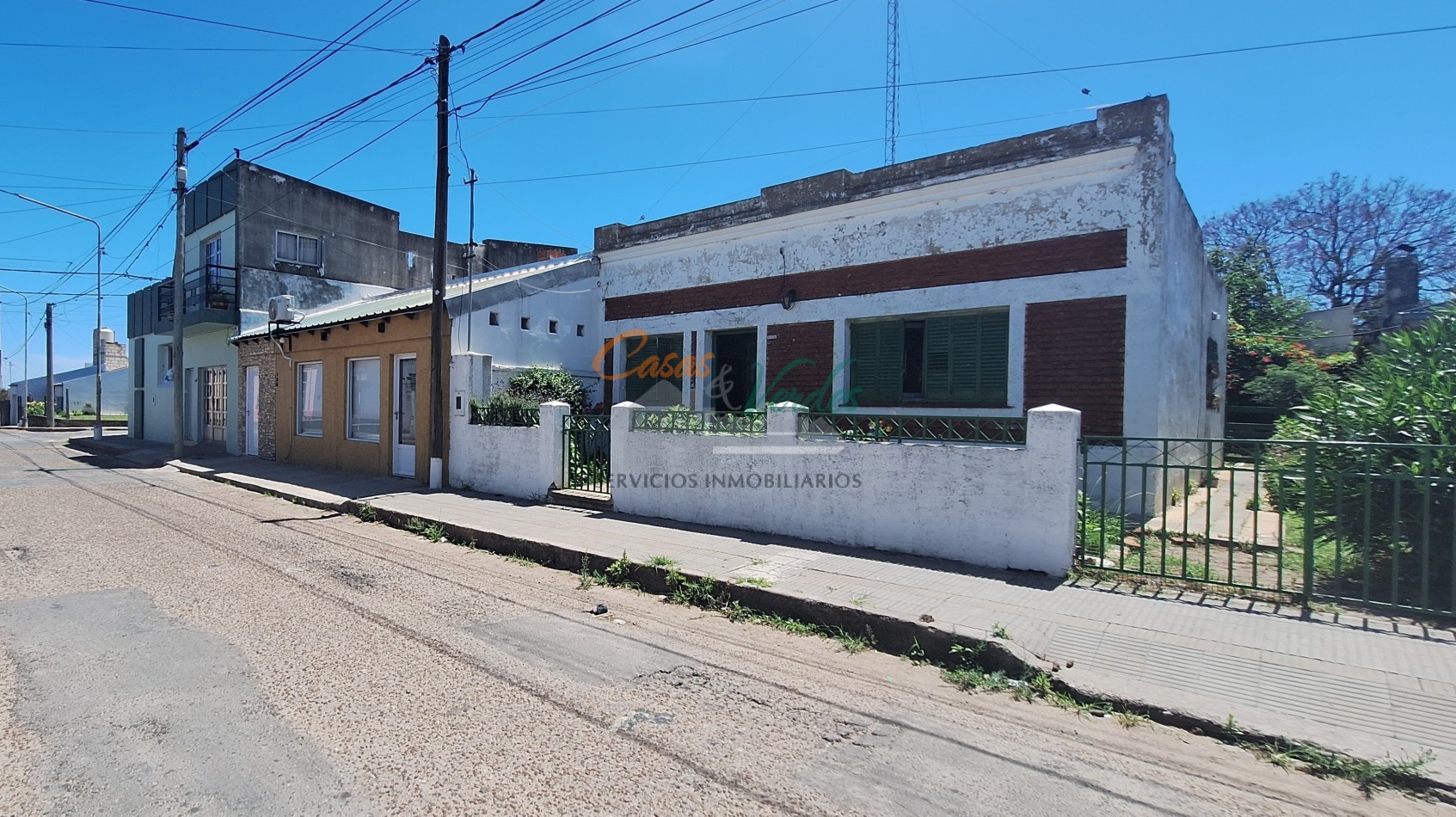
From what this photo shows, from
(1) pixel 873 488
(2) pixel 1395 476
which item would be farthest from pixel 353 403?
(2) pixel 1395 476

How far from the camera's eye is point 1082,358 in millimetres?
8953

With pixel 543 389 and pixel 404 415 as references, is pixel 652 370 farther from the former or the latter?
pixel 404 415

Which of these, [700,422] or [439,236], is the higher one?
[439,236]

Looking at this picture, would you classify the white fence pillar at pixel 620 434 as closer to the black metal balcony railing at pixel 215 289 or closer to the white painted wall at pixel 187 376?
the black metal balcony railing at pixel 215 289

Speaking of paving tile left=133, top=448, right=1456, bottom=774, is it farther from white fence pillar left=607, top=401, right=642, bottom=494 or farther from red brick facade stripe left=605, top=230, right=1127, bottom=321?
red brick facade stripe left=605, top=230, right=1127, bottom=321

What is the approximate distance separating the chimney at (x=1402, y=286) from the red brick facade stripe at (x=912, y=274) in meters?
20.3

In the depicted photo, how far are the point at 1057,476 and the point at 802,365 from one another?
595 centimetres

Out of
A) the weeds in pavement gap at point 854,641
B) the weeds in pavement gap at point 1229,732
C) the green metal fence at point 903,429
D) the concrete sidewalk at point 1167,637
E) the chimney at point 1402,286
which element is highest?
the chimney at point 1402,286

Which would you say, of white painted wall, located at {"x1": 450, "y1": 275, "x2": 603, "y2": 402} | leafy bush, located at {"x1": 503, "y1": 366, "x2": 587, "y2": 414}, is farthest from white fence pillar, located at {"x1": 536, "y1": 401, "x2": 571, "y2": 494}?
white painted wall, located at {"x1": 450, "y1": 275, "x2": 603, "y2": 402}

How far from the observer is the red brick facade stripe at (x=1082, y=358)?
8680 mm

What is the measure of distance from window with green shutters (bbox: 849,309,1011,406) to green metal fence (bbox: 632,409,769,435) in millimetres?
3119

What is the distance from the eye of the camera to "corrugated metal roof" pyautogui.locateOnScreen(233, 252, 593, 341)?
12891 mm

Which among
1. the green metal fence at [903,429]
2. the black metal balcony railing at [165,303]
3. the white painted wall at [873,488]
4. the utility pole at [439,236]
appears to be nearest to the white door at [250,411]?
the black metal balcony railing at [165,303]

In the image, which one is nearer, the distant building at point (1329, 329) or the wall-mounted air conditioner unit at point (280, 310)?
the wall-mounted air conditioner unit at point (280, 310)
